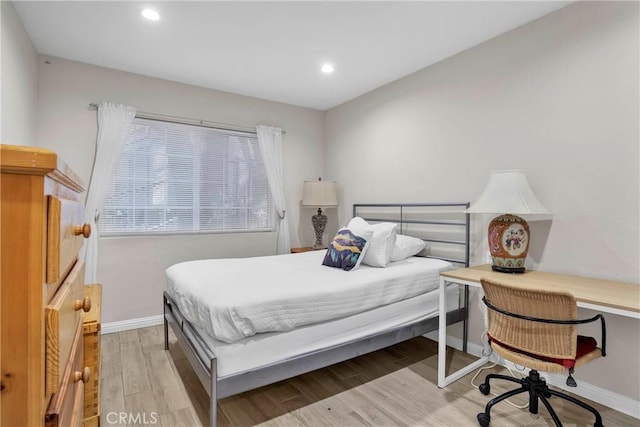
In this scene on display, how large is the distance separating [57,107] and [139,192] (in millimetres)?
1029

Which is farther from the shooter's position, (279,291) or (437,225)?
(437,225)

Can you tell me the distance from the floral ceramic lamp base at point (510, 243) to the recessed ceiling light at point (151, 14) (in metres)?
2.93

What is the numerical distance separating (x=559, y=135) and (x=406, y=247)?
1.46 m

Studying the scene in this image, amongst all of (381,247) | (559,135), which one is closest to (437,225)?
(381,247)

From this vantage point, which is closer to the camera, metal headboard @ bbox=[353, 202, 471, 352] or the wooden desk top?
the wooden desk top

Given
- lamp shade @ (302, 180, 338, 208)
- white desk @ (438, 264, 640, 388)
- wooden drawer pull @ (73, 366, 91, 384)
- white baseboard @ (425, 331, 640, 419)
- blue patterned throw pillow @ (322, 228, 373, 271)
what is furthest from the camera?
lamp shade @ (302, 180, 338, 208)

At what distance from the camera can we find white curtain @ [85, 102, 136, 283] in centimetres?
316

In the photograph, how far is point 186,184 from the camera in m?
3.76

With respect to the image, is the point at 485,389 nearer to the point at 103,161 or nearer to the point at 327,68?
the point at 327,68

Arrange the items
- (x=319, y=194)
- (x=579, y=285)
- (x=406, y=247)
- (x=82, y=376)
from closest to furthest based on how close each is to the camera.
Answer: (x=82, y=376) → (x=579, y=285) → (x=406, y=247) → (x=319, y=194)

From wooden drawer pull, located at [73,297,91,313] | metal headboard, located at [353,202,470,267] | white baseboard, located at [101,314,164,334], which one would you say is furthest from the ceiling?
white baseboard, located at [101,314,164,334]

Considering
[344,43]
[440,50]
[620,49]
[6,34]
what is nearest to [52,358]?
[6,34]

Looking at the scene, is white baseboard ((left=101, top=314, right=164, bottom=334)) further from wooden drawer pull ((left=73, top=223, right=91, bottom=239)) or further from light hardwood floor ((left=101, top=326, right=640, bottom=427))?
wooden drawer pull ((left=73, top=223, right=91, bottom=239))

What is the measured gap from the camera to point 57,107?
3104 mm
